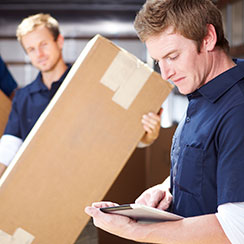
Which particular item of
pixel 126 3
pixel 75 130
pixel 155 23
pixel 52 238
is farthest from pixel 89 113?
pixel 126 3

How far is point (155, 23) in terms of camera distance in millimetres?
956

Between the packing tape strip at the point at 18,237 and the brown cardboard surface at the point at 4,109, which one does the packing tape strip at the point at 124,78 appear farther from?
the brown cardboard surface at the point at 4,109

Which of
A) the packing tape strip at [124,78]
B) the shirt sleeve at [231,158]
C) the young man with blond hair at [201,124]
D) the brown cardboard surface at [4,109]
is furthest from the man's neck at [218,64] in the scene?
the brown cardboard surface at [4,109]

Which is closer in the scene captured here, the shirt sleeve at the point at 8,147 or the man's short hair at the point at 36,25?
the shirt sleeve at the point at 8,147

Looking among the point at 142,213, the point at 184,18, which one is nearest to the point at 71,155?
the point at 142,213

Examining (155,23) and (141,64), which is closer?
(155,23)

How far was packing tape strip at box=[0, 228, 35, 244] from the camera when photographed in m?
1.57

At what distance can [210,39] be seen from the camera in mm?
959

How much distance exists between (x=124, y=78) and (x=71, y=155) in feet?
1.13

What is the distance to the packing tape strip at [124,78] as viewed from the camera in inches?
64.2

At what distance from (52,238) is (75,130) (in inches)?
16.0

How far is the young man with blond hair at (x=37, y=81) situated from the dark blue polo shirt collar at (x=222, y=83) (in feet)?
3.77

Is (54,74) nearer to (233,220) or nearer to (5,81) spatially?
(5,81)

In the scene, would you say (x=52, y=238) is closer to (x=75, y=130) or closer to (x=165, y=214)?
(x=75, y=130)
